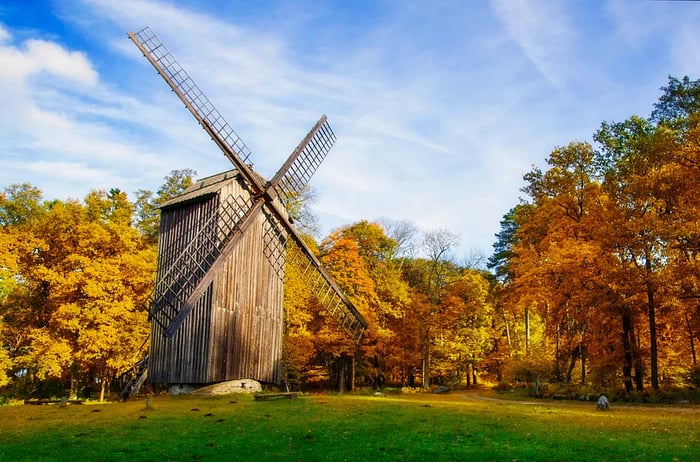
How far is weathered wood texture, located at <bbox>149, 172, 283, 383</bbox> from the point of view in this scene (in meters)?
25.1

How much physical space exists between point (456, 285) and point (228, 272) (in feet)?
83.7

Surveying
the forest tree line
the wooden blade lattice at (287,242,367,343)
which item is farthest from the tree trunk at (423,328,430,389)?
Result: the wooden blade lattice at (287,242,367,343)

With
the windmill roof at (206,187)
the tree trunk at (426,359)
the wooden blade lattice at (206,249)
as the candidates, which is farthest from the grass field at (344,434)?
the tree trunk at (426,359)

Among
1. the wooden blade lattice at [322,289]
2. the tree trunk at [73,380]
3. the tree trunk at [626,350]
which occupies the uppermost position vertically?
the wooden blade lattice at [322,289]

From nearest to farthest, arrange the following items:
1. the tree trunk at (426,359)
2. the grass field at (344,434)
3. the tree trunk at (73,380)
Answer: the grass field at (344,434) < the tree trunk at (73,380) < the tree trunk at (426,359)

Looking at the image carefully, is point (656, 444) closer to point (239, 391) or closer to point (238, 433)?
point (238, 433)

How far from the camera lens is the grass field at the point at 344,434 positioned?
11930mm

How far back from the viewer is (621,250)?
26.7m

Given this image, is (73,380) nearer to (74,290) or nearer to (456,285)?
(74,290)

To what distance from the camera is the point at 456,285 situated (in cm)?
4653

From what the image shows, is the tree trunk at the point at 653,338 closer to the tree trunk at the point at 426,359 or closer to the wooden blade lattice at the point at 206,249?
the tree trunk at the point at 426,359

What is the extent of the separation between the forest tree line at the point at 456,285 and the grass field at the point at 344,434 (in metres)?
7.31

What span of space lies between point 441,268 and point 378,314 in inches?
353

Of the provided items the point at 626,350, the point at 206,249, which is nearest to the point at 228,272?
the point at 206,249
